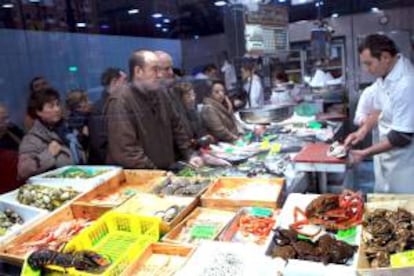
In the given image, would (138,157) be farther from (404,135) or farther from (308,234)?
(404,135)

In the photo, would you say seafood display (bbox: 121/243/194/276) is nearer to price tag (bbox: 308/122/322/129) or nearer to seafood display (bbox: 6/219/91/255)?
seafood display (bbox: 6/219/91/255)

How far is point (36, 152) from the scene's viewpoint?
1.88m

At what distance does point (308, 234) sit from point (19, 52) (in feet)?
6.00

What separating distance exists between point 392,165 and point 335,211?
97 cm

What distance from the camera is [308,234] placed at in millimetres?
1142

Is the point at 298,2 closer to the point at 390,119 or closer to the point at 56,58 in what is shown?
the point at 390,119

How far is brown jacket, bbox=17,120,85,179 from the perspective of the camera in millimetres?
1848

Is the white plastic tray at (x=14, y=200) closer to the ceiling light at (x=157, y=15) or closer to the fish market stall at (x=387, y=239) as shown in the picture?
the fish market stall at (x=387, y=239)

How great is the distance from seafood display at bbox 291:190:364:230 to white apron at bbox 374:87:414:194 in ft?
2.73

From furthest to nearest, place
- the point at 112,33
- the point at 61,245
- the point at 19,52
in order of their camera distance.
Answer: the point at 112,33 < the point at 19,52 < the point at 61,245

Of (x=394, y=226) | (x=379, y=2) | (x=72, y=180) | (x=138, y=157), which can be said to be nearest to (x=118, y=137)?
(x=138, y=157)

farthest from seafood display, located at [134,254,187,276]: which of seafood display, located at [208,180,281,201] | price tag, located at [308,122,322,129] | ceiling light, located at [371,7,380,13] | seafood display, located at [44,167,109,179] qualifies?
ceiling light, located at [371,7,380,13]

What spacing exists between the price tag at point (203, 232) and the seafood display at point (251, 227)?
0.05m

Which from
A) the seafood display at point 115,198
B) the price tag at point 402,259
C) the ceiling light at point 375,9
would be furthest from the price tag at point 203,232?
the ceiling light at point 375,9
